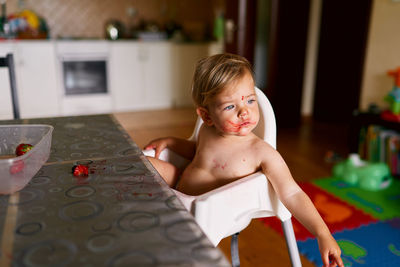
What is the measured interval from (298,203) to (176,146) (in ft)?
1.45

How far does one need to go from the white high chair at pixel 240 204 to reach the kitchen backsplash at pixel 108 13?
4052 mm

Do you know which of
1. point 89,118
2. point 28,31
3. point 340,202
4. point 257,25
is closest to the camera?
point 89,118

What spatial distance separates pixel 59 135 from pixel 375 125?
7.62ft

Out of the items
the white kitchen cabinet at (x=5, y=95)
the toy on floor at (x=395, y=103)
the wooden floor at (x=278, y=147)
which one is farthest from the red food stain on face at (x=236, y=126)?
the toy on floor at (x=395, y=103)

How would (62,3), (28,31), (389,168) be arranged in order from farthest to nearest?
(62,3)
(28,31)
(389,168)

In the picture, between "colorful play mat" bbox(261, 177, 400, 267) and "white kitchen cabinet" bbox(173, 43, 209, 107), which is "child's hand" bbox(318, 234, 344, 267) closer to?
"colorful play mat" bbox(261, 177, 400, 267)

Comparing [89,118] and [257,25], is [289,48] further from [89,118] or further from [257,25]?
[89,118]

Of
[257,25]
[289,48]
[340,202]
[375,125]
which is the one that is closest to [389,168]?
[375,125]

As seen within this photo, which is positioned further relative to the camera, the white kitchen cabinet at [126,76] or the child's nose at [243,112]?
the white kitchen cabinet at [126,76]

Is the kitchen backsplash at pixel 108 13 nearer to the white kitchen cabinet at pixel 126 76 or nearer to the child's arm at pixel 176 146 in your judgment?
the white kitchen cabinet at pixel 126 76

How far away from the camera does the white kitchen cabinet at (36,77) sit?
374 cm

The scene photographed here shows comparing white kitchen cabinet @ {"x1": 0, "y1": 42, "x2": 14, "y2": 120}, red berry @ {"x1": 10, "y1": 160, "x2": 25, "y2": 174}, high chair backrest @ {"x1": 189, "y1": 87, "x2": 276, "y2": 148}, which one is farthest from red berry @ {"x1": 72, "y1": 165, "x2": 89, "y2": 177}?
white kitchen cabinet @ {"x1": 0, "y1": 42, "x2": 14, "y2": 120}

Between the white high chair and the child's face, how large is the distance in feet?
0.38

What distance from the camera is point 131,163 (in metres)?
0.76
